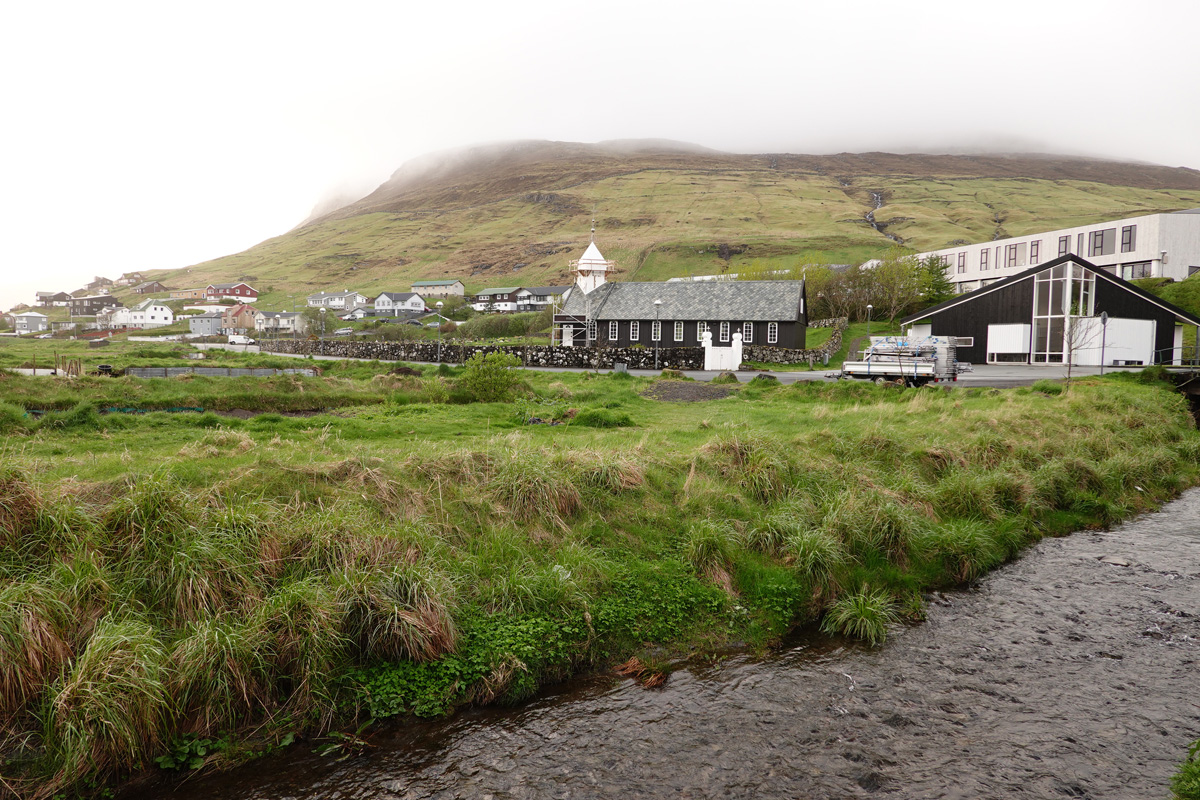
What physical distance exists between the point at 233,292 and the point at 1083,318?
6108 inches

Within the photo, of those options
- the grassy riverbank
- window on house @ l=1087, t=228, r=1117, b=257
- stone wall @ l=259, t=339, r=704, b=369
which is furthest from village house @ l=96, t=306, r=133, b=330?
window on house @ l=1087, t=228, r=1117, b=257

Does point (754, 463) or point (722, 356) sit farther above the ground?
point (722, 356)

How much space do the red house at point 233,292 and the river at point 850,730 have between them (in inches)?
6406

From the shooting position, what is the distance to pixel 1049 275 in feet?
140

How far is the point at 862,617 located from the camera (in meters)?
9.41

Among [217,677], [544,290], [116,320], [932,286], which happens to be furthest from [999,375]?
[116,320]

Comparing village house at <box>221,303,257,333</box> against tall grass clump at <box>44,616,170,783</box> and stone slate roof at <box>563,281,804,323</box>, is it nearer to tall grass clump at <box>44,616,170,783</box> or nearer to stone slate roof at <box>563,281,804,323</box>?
stone slate roof at <box>563,281,804,323</box>

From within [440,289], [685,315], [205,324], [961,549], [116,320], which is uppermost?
[440,289]

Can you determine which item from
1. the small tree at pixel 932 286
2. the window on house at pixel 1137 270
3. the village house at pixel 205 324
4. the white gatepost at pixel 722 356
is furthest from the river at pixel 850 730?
the village house at pixel 205 324

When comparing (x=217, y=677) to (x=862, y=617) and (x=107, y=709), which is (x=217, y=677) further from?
(x=862, y=617)

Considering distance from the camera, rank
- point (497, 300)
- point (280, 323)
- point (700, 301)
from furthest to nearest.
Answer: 1. point (497, 300)
2. point (280, 323)
3. point (700, 301)

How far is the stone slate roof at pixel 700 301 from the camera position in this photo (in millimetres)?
50594

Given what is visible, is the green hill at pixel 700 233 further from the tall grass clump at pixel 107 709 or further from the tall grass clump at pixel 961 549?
the tall grass clump at pixel 107 709

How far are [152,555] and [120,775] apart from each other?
8.27 ft
